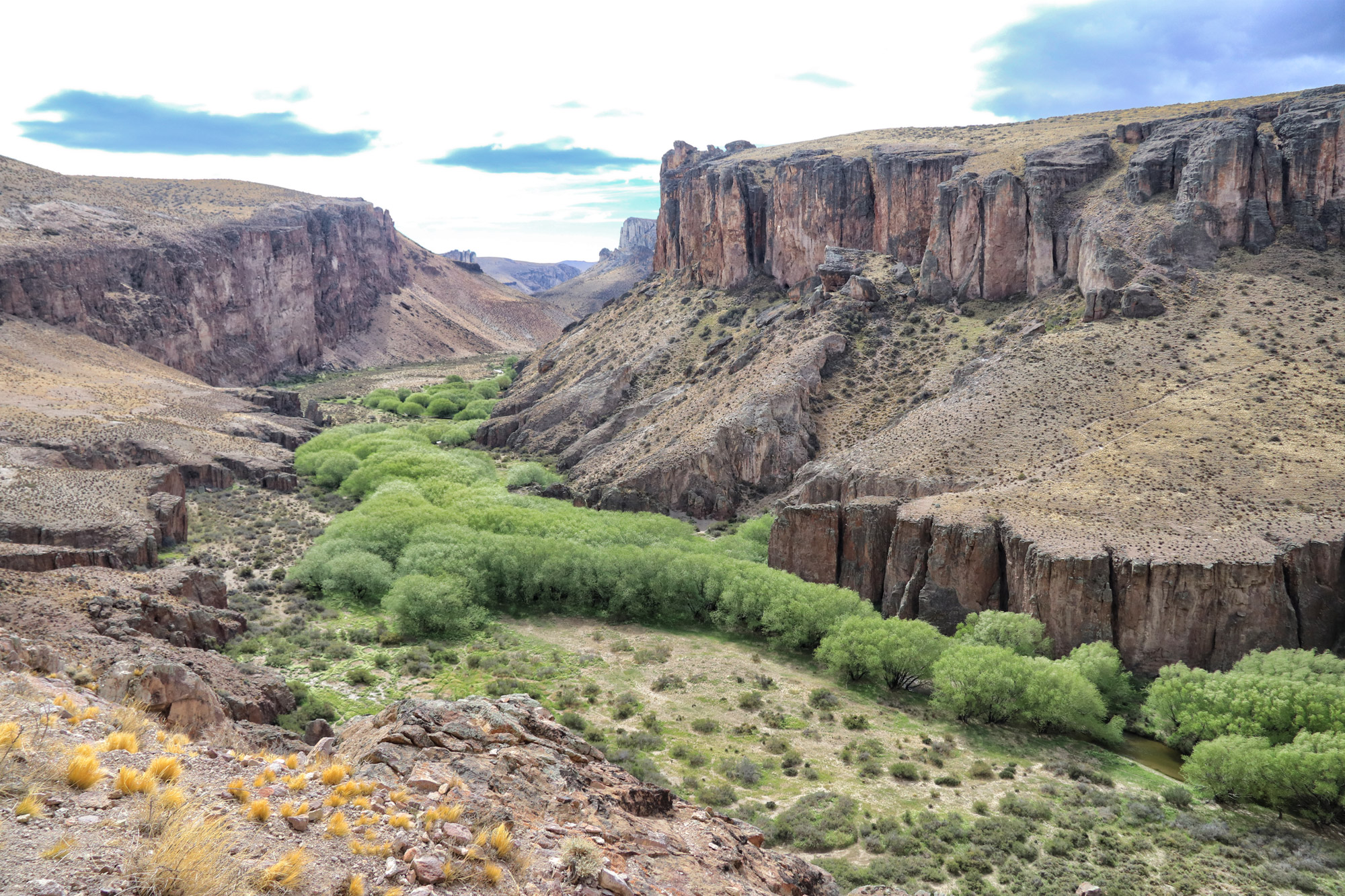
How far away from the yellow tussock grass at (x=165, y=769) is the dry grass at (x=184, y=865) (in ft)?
6.16

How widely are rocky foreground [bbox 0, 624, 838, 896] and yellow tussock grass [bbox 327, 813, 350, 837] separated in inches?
1.3

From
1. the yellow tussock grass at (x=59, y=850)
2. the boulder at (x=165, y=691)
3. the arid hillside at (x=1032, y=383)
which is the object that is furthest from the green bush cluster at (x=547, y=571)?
the yellow tussock grass at (x=59, y=850)

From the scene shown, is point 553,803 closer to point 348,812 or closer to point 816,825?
point 348,812

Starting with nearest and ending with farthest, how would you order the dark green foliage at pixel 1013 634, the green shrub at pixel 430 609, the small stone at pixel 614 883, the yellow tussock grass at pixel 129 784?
the yellow tussock grass at pixel 129 784 → the small stone at pixel 614 883 → the dark green foliage at pixel 1013 634 → the green shrub at pixel 430 609

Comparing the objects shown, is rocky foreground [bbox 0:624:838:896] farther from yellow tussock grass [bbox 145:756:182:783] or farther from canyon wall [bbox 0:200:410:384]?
canyon wall [bbox 0:200:410:384]

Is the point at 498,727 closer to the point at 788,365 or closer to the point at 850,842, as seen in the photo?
the point at 850,842

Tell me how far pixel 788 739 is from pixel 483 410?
8949 centimetres

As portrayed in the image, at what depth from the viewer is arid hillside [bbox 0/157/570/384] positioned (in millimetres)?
106062

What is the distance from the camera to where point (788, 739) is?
32.9 metres

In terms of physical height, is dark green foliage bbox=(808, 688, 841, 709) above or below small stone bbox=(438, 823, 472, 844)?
below

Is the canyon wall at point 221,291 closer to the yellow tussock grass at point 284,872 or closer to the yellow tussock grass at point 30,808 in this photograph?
the yellow tussock grass at point 30,808

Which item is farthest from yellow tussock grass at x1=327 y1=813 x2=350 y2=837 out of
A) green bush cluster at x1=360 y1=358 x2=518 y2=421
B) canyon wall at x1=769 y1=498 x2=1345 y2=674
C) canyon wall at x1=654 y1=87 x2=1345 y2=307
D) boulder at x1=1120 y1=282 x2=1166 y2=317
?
green bush cluster at x1=360 y1=358 x2=518 y2=421

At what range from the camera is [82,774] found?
11.0m

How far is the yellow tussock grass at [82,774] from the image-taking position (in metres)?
11.0
